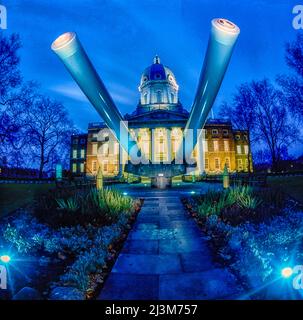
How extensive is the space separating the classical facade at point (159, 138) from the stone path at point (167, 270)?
121 feet

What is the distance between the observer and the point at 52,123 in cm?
2531

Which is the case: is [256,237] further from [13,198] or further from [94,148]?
[94,148]

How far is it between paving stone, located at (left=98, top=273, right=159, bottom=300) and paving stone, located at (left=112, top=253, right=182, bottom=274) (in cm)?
16

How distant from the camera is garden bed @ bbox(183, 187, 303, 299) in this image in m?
2.49

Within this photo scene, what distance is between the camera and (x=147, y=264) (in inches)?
127

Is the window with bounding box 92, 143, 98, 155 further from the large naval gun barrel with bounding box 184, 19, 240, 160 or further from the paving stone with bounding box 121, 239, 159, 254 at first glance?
the large naval gun barrel with bounding box 184, 19, 240, 160

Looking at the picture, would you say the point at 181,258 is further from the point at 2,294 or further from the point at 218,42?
the point at 218,42

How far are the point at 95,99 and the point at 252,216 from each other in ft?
15.6

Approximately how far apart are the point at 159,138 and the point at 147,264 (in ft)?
150

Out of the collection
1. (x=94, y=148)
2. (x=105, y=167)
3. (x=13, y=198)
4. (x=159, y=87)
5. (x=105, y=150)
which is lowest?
(x=13, y=198)

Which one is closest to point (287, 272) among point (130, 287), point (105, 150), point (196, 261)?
point (196, 261)

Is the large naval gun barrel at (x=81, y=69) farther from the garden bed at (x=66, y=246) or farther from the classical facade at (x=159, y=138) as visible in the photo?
the classical facade at (x=159, y=138)

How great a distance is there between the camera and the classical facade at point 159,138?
1795 inches

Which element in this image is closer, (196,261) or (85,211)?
(196,261)
